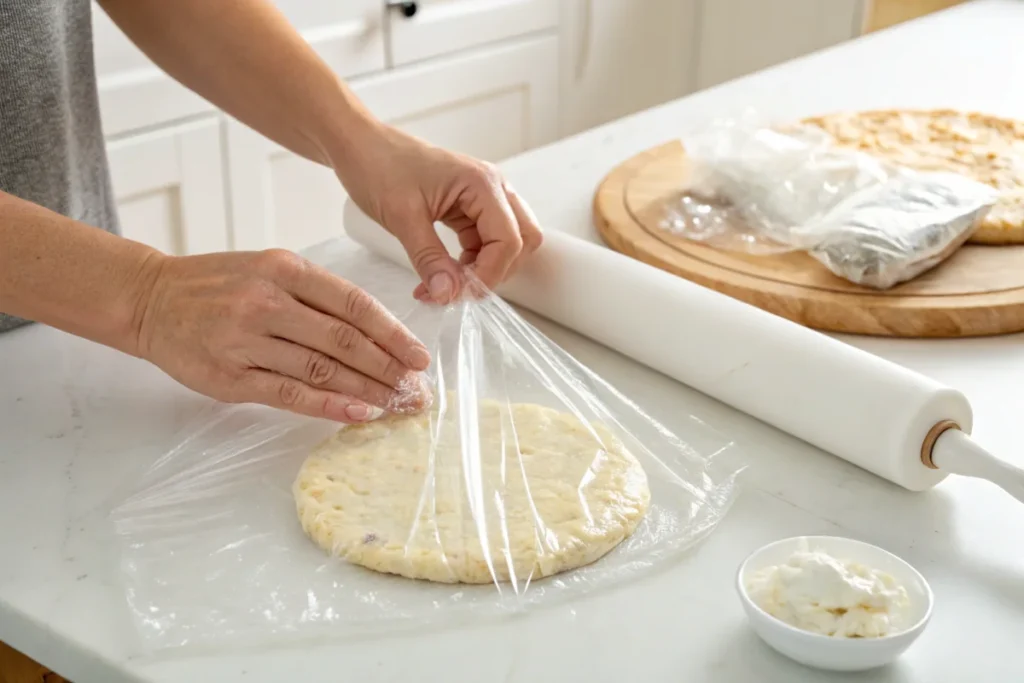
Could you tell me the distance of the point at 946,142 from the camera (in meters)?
1.47

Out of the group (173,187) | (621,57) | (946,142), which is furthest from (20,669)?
(621,57)

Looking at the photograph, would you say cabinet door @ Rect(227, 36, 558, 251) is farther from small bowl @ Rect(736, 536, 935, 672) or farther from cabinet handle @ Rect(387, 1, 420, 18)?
small bowl @ Rect(736, 536, 935, 672)

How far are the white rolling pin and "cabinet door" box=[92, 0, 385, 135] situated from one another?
1.19 metres

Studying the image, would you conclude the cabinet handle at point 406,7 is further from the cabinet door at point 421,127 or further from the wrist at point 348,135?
the wrist at point 348,135

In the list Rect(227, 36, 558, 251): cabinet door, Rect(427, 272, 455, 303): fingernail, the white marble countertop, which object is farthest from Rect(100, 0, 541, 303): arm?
Rect(227, 36, 558, 251): cabinet door

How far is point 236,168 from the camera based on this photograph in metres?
2.37

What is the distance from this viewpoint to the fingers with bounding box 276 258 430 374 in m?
0.92

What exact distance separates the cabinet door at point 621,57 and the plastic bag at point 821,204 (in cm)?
172

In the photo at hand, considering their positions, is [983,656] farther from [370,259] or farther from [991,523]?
[370,259]

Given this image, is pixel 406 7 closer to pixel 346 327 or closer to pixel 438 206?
pixel 438 206

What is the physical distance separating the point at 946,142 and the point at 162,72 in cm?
137

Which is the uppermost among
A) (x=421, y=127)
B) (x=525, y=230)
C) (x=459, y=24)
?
(x=525, y=230)

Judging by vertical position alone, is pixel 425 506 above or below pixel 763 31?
above

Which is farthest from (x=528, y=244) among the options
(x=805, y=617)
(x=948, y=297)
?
(x=805, y=617)
